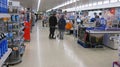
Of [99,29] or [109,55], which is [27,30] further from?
[109,55]

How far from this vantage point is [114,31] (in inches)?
316

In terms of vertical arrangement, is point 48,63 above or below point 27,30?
below

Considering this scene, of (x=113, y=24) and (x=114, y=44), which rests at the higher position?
(x=113, y=24)

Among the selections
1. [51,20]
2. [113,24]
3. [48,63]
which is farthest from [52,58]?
[51,20]

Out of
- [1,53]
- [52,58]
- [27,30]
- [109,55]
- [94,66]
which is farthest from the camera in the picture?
[27,30]

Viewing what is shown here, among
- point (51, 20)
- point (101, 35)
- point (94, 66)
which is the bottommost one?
point (94, 66)

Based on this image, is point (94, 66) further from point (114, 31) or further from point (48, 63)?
point (114, 31)

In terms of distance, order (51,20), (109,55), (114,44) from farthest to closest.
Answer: (51,20) < (114,44) < (109,55)

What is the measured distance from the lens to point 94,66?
17.9ft

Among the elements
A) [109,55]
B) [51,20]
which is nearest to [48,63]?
[109,55]

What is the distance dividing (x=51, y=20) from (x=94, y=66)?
6367 millimetres

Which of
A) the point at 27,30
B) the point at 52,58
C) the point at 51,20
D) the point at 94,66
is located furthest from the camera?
the point at 51,20

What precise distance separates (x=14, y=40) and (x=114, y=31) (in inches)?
174

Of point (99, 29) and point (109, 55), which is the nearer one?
point (109, 55)
